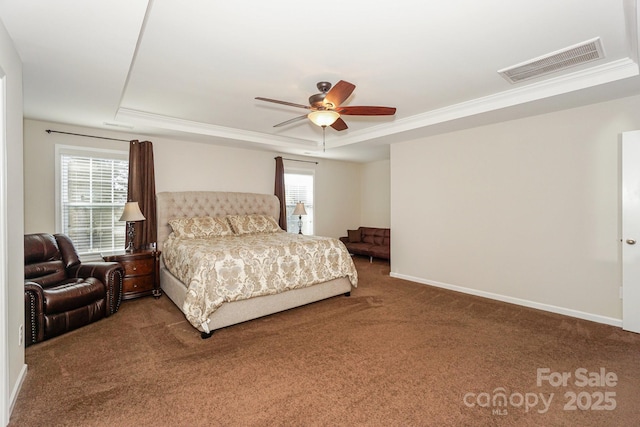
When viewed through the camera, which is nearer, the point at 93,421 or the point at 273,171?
the point at 93,421

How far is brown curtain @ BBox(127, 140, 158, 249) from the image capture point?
4.72 metres

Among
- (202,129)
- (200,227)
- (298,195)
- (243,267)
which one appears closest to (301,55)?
(243,267)

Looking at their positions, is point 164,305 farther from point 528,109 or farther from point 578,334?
point 528,109

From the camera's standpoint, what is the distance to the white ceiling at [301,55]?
80.9 inches

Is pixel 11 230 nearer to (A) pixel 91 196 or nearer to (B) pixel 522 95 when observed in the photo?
(A) pixel 91 196

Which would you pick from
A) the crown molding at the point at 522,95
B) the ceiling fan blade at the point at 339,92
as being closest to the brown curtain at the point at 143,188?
the ceiling fan blade at the point at 339,92

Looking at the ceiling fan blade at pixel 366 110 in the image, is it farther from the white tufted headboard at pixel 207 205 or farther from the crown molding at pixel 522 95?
the white tufted headboard at pixel 207 205

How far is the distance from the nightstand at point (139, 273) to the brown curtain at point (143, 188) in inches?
17.7

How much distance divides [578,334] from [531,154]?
2.13 metres

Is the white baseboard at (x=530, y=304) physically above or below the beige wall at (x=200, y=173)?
below

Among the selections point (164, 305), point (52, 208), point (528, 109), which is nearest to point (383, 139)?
point (528, 109)

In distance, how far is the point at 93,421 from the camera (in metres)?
1.90

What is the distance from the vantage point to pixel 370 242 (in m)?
7.45

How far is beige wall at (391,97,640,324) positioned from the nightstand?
156 inches
